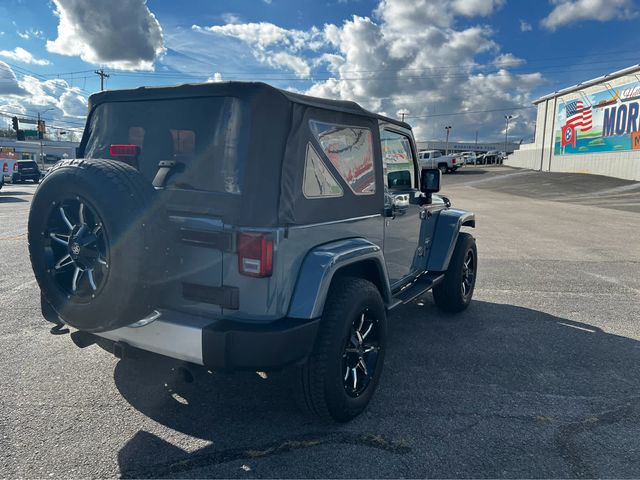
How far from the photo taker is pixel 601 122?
3272 cm

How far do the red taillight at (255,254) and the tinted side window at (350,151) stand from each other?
824 millimetres

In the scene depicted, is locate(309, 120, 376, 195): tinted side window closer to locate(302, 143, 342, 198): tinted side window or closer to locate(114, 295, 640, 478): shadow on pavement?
locate(302, 143, 342, 198): tinted side window

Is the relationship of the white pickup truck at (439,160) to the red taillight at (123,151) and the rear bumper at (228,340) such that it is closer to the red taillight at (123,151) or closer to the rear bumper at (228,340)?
the red taillight at (123,151)

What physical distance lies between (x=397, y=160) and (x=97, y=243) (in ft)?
8.50

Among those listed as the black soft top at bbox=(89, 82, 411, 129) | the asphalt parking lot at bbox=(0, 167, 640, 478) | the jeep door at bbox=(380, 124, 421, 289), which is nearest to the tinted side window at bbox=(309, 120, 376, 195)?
the black soft top at bbox=(89, 82, 411, 129)

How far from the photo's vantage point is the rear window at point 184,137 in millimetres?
2613

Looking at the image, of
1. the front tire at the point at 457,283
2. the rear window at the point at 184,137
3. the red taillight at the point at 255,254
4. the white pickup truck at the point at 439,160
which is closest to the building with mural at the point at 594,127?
the white pickup truck at the point at 439,160

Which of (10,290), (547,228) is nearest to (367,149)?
(10,290)

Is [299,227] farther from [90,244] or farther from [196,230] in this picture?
[90,244]

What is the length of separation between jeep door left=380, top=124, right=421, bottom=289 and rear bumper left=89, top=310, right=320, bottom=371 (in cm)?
141

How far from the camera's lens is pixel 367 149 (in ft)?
11.2

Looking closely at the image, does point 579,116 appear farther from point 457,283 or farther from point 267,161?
point 267,161

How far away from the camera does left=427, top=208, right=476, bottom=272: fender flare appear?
4656 mm

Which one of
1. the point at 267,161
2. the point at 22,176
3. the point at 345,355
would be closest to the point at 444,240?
the point at 345,355
